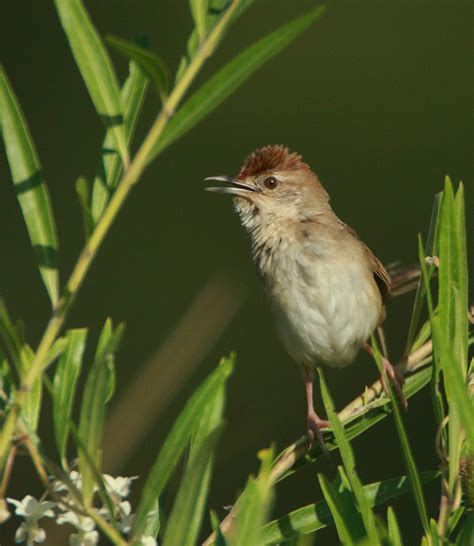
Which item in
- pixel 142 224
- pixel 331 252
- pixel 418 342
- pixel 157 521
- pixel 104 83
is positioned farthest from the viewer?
pixel 142 224

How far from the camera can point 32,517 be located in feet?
3.53

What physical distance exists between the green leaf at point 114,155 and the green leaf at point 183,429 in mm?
205

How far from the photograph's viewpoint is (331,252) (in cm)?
286

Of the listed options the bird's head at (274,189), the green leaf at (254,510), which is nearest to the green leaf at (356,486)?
the green leaf at (254,510)

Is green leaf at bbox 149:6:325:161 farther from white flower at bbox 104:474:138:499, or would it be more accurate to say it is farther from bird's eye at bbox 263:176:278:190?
bird's eye at bbox 263:176:278:190

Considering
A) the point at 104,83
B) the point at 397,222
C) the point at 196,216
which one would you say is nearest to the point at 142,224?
the point at 196,216

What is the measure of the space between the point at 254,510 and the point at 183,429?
186mm

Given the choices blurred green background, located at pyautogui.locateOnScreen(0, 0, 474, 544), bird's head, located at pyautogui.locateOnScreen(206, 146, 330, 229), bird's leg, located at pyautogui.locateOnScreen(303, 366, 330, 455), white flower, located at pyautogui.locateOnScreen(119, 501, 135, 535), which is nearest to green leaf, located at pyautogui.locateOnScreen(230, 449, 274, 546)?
white flower, located at pyautogui.locateOnScreen(119, 501, 135, 535)

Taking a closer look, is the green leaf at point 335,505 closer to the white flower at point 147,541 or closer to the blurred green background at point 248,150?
the white flower at point 147,541

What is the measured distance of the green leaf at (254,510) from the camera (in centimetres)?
86

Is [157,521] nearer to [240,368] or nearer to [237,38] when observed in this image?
[240,368]

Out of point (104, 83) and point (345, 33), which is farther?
point (345, 33)

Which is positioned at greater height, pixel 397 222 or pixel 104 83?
pixel 104 83

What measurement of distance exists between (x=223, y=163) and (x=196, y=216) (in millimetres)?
377
